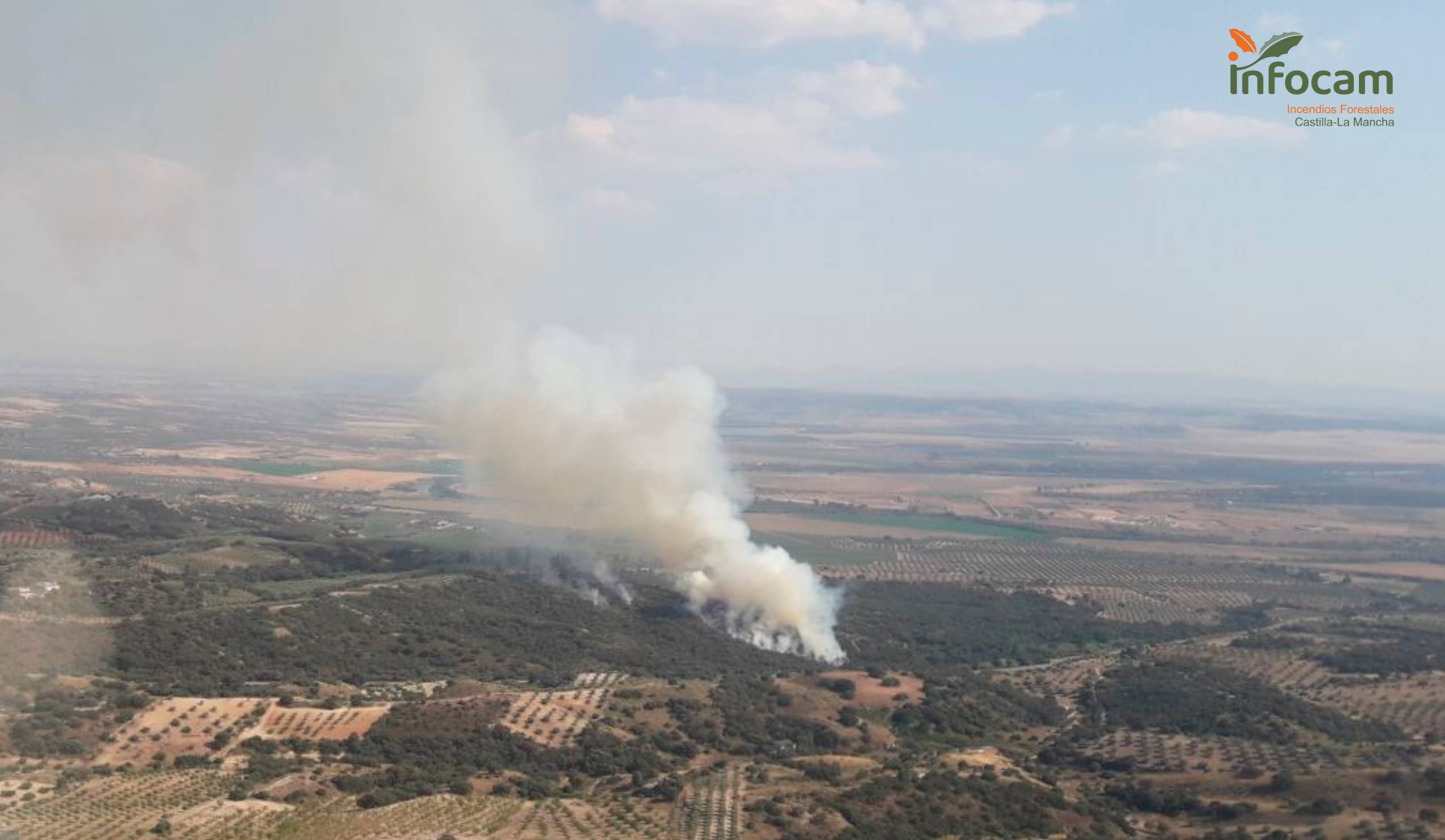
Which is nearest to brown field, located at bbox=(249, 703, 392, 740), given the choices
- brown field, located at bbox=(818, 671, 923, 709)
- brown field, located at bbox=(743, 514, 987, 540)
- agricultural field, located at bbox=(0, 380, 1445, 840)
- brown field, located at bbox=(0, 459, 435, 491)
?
agricultural field, located at bbox=(0, 380, 1445, 840)

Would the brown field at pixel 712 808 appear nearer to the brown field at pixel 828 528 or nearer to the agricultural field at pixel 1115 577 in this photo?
the agricultural field at pixel 1115 577

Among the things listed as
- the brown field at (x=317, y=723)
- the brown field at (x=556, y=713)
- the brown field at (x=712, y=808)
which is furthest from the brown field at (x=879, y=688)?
the brown field at (x=317, y=723)

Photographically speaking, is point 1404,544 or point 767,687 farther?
point 1404,544

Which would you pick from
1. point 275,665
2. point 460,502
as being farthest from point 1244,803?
point 460,502

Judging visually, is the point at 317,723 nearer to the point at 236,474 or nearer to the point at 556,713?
the point at 556,713

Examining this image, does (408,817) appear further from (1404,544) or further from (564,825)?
(1404,544)

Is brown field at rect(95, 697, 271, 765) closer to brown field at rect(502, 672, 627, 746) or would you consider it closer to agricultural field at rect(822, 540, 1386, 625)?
brown field at rect(502, 672, 627, 746)

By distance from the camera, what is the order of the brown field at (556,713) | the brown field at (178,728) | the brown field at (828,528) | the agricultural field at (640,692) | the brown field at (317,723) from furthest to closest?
the brown field at (828,528), the brown field at (556,713), the brown field at (317,723), the brown field at (178,728), the agricultural field at (640,692)
